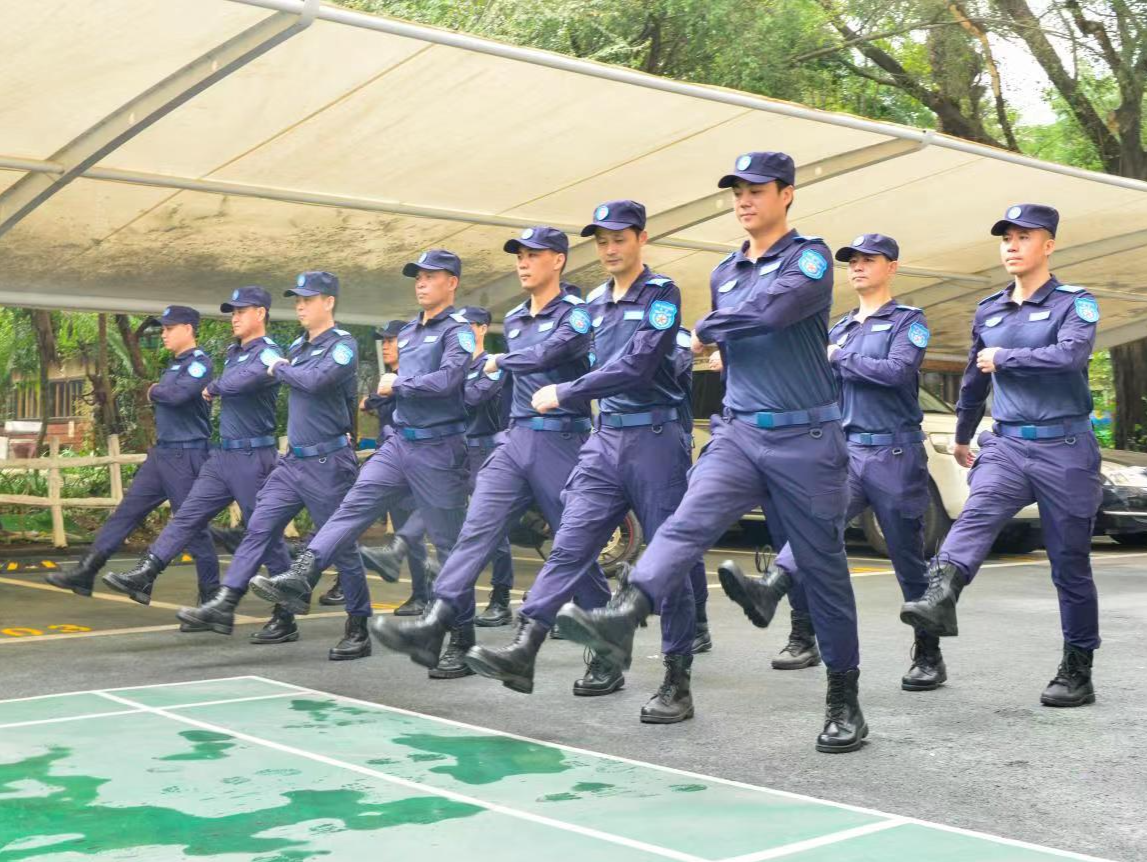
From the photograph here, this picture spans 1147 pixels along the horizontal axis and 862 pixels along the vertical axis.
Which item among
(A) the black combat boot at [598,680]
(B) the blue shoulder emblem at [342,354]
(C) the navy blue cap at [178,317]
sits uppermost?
(C) the navy blue cap at [178,317]

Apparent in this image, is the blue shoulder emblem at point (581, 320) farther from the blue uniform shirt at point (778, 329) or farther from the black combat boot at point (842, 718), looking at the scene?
the black combat boot at point (842, 718)

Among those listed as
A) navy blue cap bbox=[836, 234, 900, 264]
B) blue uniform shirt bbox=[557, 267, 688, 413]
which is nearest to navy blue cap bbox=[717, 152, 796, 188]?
blue uniform shirt bbox=[557, 267, 688, 413]

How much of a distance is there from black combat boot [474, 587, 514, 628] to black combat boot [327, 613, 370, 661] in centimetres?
143

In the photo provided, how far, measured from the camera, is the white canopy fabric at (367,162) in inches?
339

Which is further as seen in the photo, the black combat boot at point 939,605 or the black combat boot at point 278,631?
the black combat boot at point 278,631

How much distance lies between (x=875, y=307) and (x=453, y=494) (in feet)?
7.54

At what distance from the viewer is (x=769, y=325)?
5.47 m

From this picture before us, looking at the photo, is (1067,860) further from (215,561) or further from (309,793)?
(215,561)

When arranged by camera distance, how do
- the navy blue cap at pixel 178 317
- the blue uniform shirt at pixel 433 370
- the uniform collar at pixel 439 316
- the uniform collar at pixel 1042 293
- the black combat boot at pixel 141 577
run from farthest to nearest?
the navy blue cap at pixel 178 317
the black combat boot at pixel 141 577
the uniform collar at pixel 439 316
the blue uniform shirt at pixel 433 370
the uniform collar at pixel 1042 293

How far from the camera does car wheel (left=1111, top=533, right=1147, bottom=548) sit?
16.1 metres

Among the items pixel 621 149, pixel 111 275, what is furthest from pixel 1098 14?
pixel 111 275

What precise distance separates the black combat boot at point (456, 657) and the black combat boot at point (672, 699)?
1359 millimetres

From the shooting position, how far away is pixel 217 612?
8.12 m

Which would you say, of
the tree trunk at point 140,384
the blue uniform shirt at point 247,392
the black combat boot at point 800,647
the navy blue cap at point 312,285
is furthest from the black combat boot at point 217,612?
the tree trunk at point 140,384
